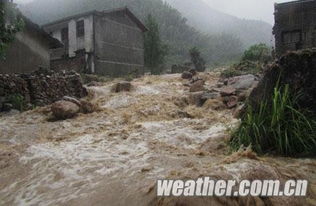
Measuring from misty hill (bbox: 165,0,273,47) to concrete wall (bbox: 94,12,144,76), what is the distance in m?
59.2

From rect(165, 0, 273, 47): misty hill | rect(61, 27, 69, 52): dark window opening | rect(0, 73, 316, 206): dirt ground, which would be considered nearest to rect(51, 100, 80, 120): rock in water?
rect(0, 73, 316, 206): dirt ground

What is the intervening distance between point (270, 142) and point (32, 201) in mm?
3508

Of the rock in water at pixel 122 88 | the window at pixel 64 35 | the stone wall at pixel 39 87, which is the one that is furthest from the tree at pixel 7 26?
the window at pixel 64 35

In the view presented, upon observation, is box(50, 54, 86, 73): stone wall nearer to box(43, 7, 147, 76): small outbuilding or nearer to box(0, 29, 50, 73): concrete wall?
box(43, 7, 147, 76): small outbuilding

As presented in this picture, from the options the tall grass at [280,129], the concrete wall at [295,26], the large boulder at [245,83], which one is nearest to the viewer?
the tall grass at [280,129]

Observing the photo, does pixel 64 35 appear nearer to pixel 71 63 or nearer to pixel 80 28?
pixel 80 28

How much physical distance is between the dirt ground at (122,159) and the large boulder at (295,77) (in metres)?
1.07

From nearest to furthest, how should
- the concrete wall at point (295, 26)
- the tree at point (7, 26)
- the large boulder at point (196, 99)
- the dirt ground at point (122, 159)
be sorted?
1. the dirt ground at point (122, 159)
2. the tree at point (7, 26)
3. the large boulder at point (196, 99)
4. the concrete wall at point (295, 26)

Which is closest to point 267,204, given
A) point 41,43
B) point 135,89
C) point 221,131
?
point 221,131

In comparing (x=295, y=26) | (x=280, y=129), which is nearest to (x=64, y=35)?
(x=295, y=26)

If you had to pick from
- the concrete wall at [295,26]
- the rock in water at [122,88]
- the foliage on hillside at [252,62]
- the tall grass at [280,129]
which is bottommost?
the tall grass at [280,129]

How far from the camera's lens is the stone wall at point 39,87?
1282cm

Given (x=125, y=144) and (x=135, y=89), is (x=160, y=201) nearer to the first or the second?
(x=125, y=144)

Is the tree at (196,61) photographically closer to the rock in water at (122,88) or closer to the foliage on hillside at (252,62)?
the foliage on hillside at (252,62)
